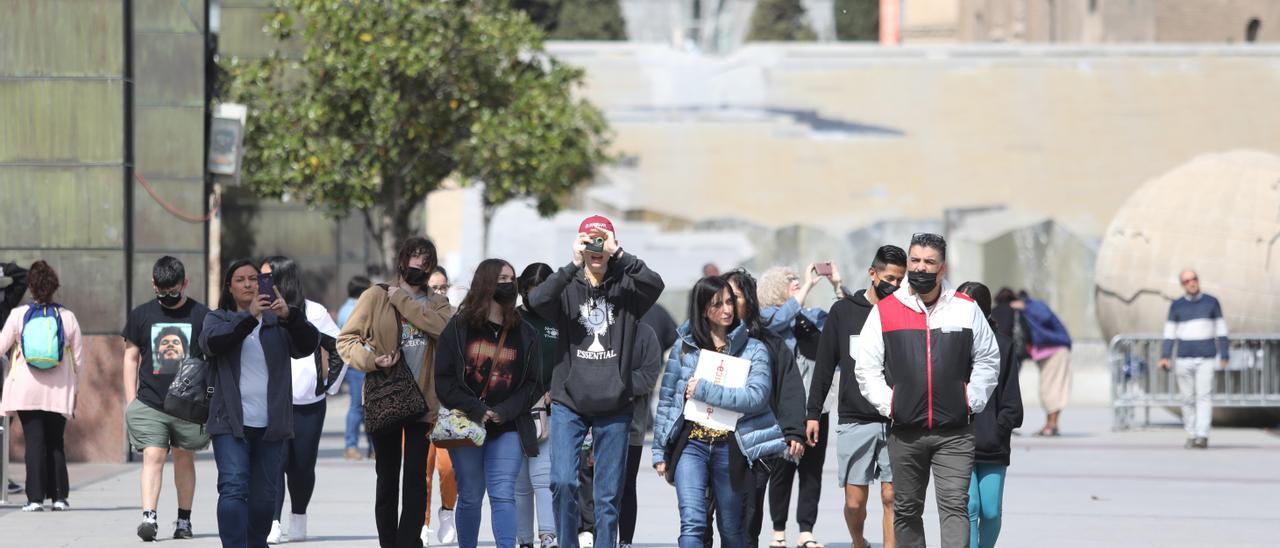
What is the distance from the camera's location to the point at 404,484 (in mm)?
8828

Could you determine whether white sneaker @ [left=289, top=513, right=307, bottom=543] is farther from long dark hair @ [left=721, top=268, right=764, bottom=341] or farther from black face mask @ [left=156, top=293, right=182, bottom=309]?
long dark hair @ [left=721, top=268, right=764, bottom=341]

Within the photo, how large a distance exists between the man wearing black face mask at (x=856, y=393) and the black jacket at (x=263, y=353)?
253 centimetres

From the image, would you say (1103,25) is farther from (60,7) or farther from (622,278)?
(622,278)

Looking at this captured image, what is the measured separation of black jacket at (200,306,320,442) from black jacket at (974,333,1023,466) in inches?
126

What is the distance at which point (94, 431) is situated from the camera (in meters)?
15.1

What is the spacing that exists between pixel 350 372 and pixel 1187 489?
7.24 metres

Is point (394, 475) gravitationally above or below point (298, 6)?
below

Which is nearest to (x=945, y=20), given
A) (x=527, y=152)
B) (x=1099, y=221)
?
(x=1099, y=221)

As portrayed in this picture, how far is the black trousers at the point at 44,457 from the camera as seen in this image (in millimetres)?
11898

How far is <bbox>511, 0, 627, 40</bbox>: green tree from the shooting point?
239 ft

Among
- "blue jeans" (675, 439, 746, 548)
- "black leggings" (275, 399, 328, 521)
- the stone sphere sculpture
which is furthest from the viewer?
the stone sphere sculpture

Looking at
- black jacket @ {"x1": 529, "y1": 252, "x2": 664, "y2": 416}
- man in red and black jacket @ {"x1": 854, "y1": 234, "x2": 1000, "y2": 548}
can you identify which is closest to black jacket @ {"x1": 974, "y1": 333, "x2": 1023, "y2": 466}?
man in red and black jacket @ {"x1": 854, "y1": 234, "x2": 1000, "y2": 548}

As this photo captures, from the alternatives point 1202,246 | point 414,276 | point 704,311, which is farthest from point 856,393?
point 1202,246

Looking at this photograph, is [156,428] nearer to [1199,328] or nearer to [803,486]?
[803,486]
